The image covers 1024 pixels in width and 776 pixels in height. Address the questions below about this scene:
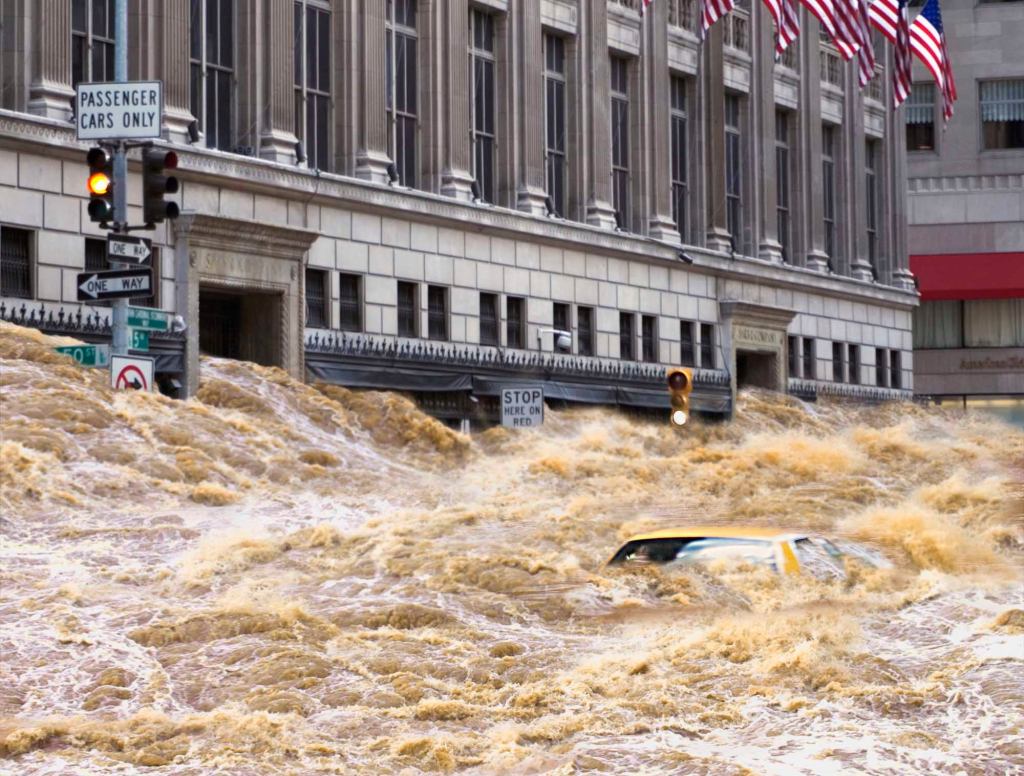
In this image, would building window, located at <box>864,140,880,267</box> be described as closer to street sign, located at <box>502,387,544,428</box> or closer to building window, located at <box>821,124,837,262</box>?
building window, located at <box>821,124,837,262</box>

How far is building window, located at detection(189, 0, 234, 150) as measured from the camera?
4162cm

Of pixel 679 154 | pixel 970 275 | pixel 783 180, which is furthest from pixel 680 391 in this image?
pixel 970 275

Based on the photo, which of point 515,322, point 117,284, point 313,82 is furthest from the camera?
point 515,322

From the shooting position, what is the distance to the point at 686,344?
5841 centimetres

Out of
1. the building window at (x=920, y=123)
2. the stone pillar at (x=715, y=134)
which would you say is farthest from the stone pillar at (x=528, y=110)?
the building window at (x=920, y=123)

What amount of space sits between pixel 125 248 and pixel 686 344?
111 feet

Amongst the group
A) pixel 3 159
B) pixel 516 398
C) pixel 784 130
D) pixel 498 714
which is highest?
pixel 784 130

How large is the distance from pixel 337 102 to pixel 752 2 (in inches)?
881

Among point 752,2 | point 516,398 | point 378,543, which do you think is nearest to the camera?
point 378,543

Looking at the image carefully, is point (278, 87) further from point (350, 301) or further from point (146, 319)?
point (146, 319)

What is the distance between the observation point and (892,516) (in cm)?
2688

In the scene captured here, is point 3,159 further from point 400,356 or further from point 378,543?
point 378,543

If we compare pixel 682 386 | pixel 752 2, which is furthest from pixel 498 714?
pixel 752 2

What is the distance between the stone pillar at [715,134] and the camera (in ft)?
199
